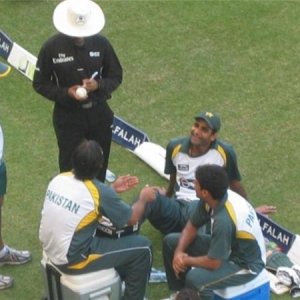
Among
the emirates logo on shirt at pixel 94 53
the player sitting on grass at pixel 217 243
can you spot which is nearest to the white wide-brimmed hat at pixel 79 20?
the emirates logo on shirt at pixel 94 53

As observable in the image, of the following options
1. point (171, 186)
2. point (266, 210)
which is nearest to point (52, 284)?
point (171, 186)

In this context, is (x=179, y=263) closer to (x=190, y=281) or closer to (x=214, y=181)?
(x=190, y=281)

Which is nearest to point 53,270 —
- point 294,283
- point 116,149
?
point 294,283

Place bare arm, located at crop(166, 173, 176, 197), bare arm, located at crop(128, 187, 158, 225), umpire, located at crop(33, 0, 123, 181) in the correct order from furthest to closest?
bare arm, located at crop(166, 173, 176, 197)
umpire, located at crop(33, 0, 123, 181)
bare arm, located at crop(128, 187, 158, 225)

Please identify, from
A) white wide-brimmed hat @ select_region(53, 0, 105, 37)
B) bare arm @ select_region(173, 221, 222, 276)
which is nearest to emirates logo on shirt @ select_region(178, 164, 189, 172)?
bare arm @ select_region(173, 221, 222, 276)

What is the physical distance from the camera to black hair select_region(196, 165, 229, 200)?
6277 mm

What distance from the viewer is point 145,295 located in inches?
282

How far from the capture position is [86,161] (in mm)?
6293

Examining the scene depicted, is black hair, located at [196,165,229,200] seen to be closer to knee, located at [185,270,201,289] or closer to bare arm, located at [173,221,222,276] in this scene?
bare arm, located at [173,221,222,276]

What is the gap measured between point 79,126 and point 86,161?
134 cm

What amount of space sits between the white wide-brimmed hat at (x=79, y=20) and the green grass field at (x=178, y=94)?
1.81 meters

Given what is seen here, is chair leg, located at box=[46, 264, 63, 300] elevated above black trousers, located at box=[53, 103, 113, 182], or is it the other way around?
black trousers, located at box=[53, 103, 113, 182]

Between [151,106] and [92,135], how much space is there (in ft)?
7.27

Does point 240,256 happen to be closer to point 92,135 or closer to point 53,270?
point 53,270
